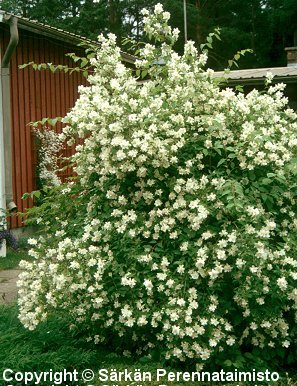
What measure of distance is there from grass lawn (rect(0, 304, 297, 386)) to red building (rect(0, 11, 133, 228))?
4.88 m

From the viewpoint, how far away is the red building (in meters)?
8.92

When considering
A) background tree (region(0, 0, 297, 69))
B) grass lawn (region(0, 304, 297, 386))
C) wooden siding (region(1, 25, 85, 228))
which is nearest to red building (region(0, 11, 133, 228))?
wooden siding (region(1, 25, 85, 228))

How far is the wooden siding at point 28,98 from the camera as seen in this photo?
9477 mm

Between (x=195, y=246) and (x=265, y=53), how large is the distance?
2614 centimetres

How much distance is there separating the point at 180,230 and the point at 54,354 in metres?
1.07

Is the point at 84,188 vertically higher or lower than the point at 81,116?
lower

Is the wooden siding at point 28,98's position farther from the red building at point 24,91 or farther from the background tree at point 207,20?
the background tree at point 207,20

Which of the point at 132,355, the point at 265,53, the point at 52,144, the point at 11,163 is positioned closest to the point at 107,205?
the point at 132,355

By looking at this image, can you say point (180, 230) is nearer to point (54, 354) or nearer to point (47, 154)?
point (54, 354)

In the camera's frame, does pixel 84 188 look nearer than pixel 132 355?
No

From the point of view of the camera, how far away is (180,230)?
3912 mm

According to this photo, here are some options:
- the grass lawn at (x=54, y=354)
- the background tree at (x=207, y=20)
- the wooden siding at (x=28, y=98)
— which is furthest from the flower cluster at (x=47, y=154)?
the background tree at (x=207, y=20)

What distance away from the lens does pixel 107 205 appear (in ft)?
13.6

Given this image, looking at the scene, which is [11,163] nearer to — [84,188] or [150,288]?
[84,188]
